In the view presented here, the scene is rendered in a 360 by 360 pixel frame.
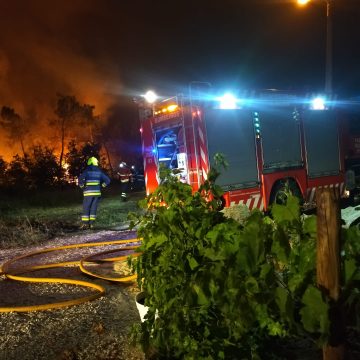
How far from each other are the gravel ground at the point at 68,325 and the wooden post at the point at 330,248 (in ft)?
4.84

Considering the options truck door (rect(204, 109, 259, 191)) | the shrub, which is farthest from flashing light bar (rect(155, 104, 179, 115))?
the shrub

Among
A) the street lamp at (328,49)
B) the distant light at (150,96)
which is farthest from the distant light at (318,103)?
the street lamp at (328,49)

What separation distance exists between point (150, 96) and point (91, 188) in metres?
2.28

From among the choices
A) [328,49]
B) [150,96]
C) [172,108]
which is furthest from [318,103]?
[328,49]

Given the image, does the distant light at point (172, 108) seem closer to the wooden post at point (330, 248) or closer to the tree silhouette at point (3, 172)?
the wooden post at point (330, 248)

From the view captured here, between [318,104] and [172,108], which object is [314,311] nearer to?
[172,108]

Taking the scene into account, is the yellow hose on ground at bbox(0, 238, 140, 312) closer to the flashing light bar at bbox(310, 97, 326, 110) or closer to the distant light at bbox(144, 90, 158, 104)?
the distant light at bbox(144, 90, 158, 104)

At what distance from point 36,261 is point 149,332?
4.26 m

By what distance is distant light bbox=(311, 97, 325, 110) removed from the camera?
30.2ft

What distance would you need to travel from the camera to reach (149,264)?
269 cm

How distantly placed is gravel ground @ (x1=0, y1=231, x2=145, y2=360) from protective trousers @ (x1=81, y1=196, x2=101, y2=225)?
3797 millimetres

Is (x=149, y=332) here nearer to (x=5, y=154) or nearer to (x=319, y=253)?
(x=319, y=253)

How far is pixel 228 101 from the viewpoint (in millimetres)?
7625

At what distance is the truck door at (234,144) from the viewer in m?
7.47
